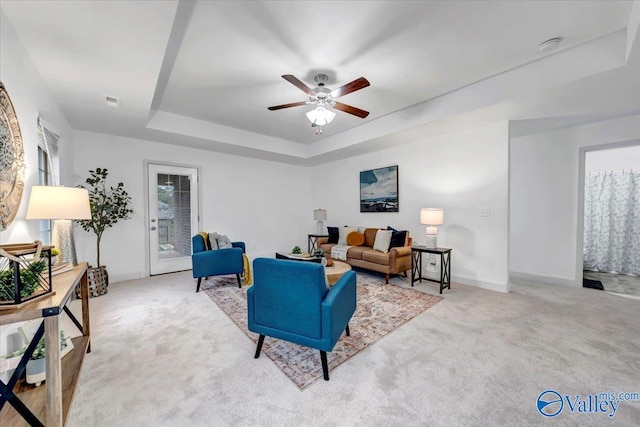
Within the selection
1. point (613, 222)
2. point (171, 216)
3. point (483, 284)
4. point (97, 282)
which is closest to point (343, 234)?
point (483, 284)

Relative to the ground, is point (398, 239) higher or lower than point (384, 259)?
higher

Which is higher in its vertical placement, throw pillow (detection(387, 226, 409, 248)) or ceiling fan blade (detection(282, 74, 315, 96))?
ceiling fan blade (detection(282, 74, 315, 96))

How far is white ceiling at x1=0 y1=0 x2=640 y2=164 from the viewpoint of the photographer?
74.2 inches

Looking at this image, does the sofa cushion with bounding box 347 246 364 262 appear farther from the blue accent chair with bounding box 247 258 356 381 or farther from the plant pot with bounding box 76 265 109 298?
the plant pot with bounding box 76 265 109 298

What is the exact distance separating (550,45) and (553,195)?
8.58ft

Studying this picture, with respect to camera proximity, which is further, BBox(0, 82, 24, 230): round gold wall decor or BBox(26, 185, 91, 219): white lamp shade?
BBox(26, 185, 91, 219): white lamp shade

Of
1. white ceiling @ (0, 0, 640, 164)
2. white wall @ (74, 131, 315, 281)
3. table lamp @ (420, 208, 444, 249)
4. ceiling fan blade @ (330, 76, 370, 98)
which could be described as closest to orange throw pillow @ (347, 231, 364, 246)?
table lamp @ (420, 208, 444, 249)

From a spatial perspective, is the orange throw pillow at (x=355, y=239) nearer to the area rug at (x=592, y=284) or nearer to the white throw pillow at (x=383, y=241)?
the white throw pillow at (x=383, y=241)

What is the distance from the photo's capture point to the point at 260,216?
5941mm

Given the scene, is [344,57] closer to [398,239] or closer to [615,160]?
[398,239]

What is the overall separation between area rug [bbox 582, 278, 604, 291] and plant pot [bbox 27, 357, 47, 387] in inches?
246

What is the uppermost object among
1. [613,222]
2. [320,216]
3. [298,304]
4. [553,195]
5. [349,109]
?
[349,109]

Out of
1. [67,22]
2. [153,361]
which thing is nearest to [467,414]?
[153,361]

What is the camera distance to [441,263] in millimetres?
3570
